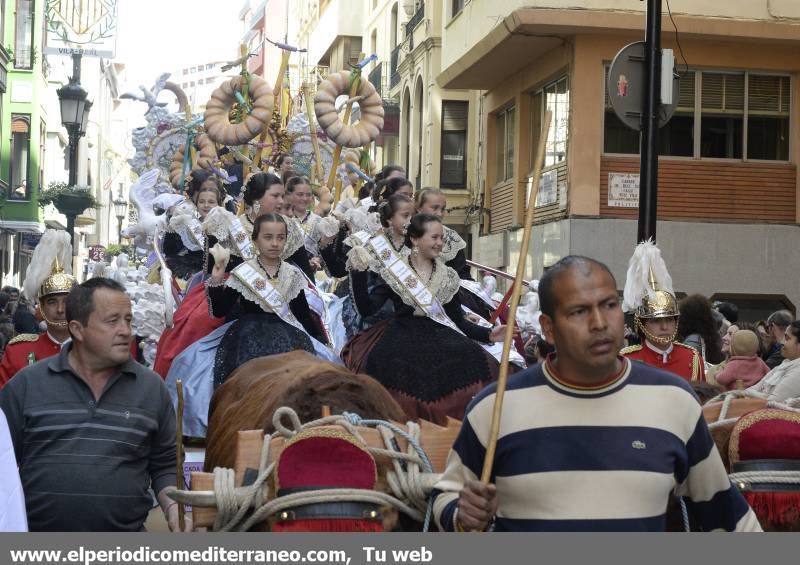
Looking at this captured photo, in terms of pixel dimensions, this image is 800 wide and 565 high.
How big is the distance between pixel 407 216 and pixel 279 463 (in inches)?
245

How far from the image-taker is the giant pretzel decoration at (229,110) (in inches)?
640

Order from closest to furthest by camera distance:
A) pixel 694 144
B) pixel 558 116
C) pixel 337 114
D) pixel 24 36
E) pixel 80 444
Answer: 1. pixel 80 444
2. pixel 337 114
3. pixel 694 144
4. pixel 558 116
5. pixel 24 36

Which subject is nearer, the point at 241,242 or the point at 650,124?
the point at 241,242

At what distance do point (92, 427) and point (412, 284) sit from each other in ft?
12.6

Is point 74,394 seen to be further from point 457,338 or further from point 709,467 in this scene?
point 457,338

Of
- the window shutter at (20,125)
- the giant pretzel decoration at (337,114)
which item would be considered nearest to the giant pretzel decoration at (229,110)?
the giant pretzel decoration at (337,114)

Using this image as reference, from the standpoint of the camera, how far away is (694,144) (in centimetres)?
2277

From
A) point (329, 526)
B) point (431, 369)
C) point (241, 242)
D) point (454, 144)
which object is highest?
point (454, 144)

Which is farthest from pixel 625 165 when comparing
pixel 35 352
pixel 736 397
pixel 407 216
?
pixel 736 397

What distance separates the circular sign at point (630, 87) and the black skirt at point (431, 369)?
11.4ft

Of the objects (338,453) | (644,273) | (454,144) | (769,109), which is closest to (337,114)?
(644,273)

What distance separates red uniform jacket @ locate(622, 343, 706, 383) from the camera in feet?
25.1

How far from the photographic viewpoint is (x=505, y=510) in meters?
3.67

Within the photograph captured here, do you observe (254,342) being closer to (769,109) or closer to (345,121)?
(345,121)
